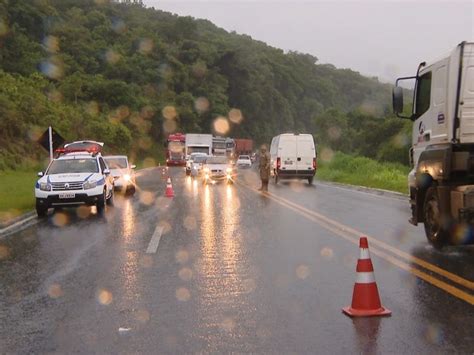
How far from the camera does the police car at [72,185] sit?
1642 centimetres

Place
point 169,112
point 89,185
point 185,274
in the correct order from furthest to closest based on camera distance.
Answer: point 169,112 < point 89,185 < point 185,274

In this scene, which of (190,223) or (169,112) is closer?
(190,223)

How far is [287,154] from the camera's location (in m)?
31.9

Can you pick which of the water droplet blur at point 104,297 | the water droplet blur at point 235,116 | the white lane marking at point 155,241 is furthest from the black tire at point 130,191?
the water droplet blur at point 235,116

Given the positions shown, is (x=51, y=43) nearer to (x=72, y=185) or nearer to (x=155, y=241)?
(x=72, y=185)

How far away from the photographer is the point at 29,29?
7950 centimetres

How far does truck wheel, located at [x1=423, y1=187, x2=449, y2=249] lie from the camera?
9.75 metres

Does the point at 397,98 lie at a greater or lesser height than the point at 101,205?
greater

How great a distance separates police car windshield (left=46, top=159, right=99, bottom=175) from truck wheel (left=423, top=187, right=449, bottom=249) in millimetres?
10802

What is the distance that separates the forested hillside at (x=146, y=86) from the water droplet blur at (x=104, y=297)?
32.1m

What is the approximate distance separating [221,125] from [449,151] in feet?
334

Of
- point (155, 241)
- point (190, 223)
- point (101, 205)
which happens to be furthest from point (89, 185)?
point (155, 241)

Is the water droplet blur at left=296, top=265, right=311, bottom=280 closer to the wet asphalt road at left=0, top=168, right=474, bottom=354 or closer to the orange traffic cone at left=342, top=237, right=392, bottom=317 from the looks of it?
the wet asphalt road at left=0, top=168, right=474, bottom=354

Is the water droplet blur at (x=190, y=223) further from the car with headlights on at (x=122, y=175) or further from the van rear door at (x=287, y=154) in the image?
the van rear door at (x=287, y=154)
